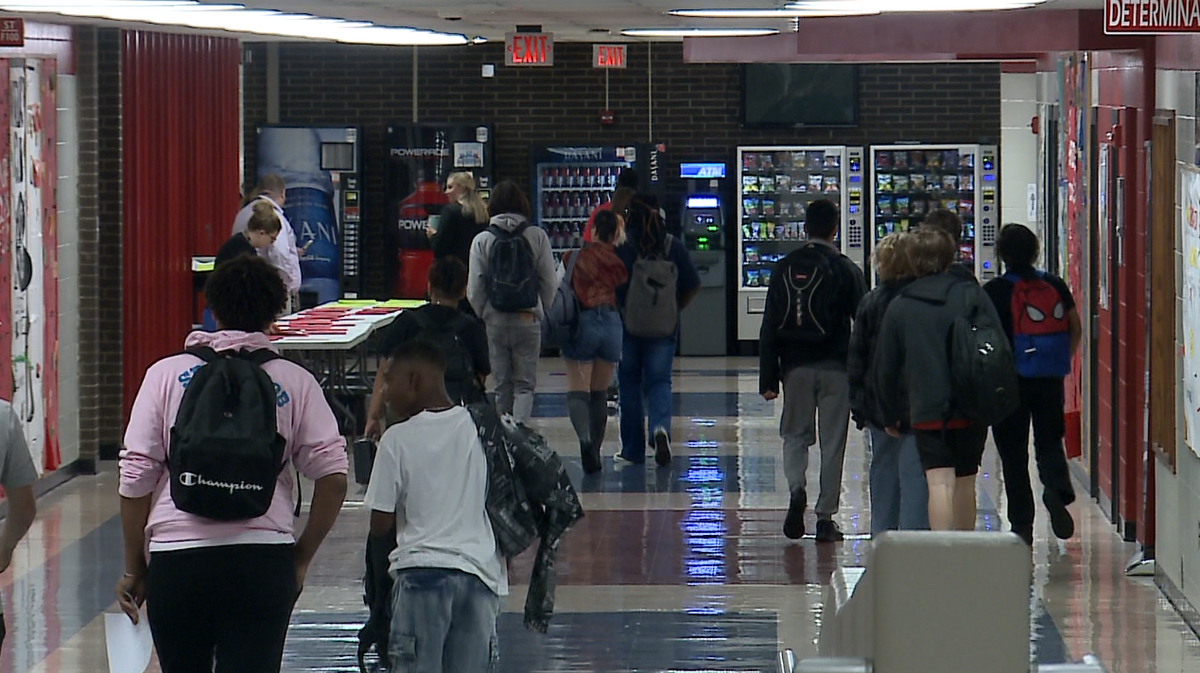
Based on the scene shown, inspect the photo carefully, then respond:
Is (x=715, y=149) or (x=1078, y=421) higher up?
(x=715, y=149)

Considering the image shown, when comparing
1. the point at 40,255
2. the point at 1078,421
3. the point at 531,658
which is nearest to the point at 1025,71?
the point at 1078,421

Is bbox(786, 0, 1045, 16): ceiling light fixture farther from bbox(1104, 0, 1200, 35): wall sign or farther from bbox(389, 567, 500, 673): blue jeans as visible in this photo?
bbox(389, 567, 500, 673): blue jeans

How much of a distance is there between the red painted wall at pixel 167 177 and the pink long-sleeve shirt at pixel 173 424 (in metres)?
7.11

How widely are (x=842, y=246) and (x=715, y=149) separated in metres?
1.49

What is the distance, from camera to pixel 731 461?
11.1 metres

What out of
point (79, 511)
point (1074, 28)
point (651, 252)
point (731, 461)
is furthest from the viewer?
point (731, 461)

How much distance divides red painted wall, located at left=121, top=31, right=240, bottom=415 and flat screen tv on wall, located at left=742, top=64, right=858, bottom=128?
5853 mm

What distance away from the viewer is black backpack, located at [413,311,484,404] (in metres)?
6.76

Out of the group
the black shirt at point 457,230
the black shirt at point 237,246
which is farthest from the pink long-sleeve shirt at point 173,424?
the black shirt at point 457,230

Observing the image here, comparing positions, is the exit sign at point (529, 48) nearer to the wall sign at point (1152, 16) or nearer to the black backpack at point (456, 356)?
the black backpack at point (456, 356)

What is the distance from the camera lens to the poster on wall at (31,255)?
9633mm

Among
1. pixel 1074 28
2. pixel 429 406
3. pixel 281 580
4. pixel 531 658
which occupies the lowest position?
pixel 531 658

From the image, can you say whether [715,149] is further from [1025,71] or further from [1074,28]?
[1074,28]

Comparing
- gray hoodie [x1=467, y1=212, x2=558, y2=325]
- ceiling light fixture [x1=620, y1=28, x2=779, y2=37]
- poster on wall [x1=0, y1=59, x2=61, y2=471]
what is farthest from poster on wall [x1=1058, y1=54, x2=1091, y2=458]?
poster on wall [x1=0, y1=59, x2=61, y2=471]
